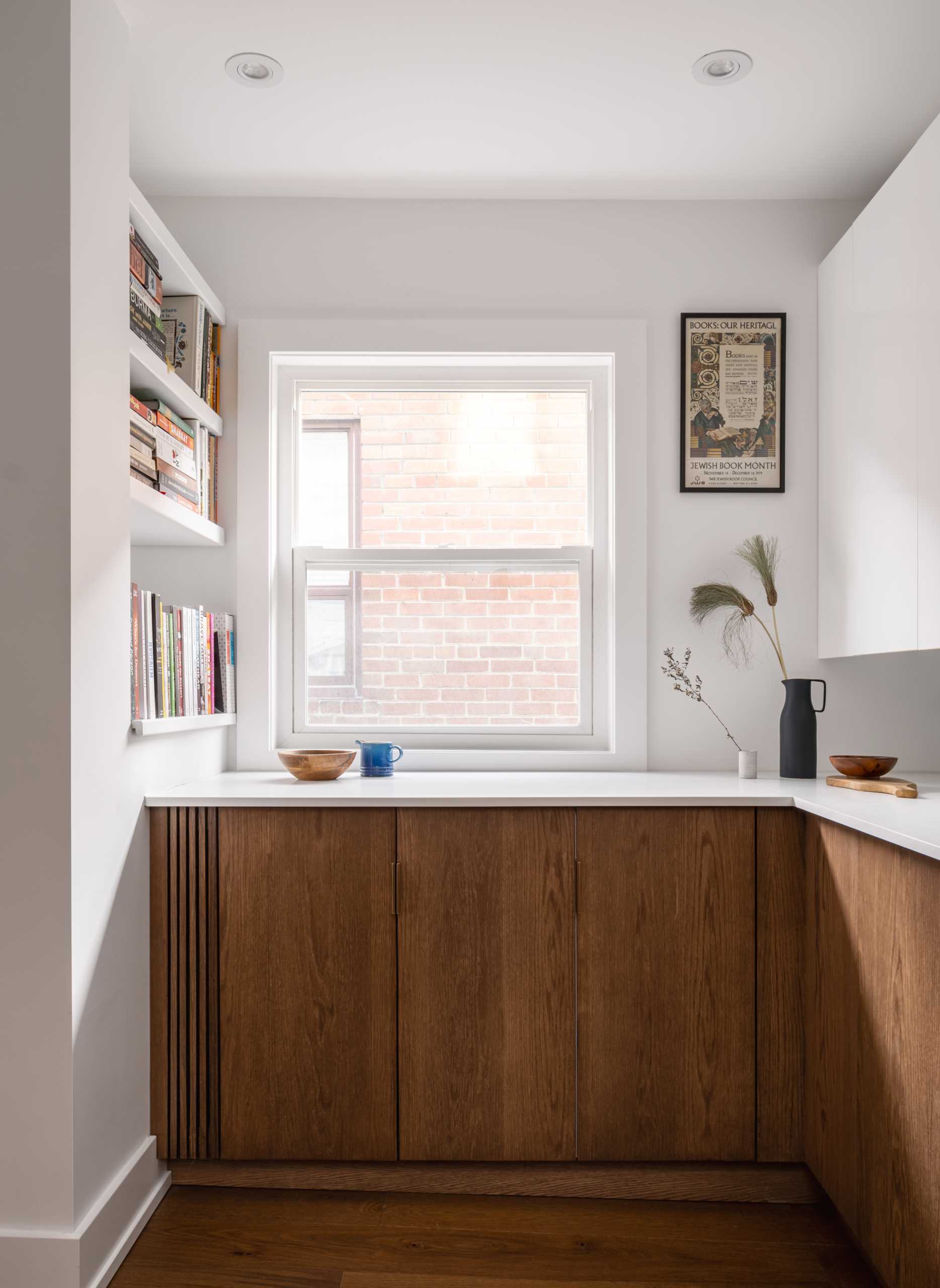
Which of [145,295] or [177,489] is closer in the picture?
[145,295]

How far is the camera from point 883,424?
86.3 inches

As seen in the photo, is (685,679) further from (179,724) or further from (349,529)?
(179,724)

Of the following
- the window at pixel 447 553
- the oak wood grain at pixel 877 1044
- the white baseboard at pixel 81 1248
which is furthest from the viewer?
the window at pixel 447 553

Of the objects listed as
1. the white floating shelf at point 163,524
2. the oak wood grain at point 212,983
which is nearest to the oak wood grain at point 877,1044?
the oak wood grain at point 212,983

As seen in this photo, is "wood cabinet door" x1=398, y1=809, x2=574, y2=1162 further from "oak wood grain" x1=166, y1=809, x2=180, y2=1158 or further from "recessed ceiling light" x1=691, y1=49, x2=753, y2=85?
"recessed ceiling light" x1=691, y1=49, x2=753, y2=85

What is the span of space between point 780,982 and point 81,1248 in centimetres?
148

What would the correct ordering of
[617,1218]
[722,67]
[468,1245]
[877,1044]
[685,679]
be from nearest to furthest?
[877,1044], [468,1245], [617,1218], [722,67], [685,679]

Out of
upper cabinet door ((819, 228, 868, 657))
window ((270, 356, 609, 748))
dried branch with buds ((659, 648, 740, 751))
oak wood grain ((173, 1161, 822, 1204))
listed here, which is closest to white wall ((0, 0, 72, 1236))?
oak wood grain ((173, 1161, 822, 1204))

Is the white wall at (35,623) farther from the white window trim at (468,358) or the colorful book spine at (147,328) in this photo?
the white window trim at (468,358)

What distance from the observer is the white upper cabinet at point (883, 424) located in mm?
1941

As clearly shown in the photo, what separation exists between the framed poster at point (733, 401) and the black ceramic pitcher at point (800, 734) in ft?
2.05

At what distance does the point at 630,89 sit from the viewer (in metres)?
2.16

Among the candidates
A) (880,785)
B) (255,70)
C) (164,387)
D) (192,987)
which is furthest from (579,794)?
(255,70)

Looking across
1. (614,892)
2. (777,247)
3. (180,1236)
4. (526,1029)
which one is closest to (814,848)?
(614,892)
